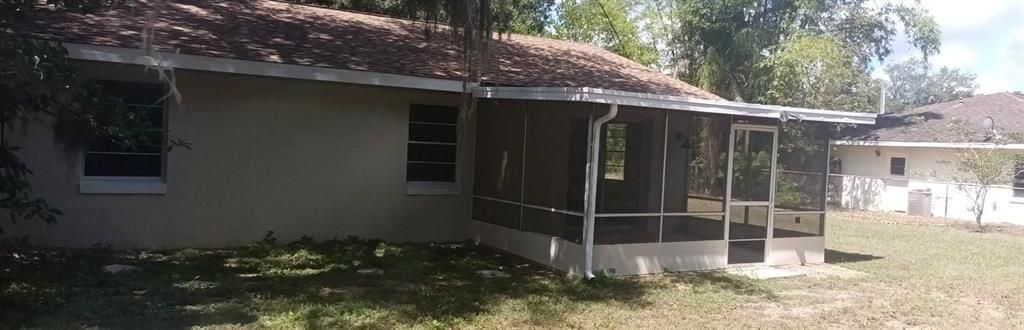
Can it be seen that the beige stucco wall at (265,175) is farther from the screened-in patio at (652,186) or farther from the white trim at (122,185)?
the screened-in patio at (652,186)

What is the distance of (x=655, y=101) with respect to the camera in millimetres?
8734

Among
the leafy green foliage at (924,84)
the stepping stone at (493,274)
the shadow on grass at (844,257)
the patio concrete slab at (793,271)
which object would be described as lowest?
the stepping stone at (493,274)

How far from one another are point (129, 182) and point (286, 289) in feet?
10.5

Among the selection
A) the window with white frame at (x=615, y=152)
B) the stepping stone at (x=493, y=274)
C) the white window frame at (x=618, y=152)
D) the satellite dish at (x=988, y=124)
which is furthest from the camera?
the satellite dish at (x=988, y=124)

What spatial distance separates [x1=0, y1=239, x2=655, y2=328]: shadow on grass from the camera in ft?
20.6

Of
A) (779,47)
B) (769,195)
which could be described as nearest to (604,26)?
(779,47)

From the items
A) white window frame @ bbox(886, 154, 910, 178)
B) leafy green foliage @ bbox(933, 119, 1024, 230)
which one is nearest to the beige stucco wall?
leafy green foliage @ bbox(933, 119, 1024, 230)

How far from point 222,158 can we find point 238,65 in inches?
61.1

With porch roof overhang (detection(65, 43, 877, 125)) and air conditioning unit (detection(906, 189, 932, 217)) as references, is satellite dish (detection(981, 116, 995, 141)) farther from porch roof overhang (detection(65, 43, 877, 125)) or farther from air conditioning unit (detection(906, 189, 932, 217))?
porch roof overhang (detection(65, 43, 877, 125))

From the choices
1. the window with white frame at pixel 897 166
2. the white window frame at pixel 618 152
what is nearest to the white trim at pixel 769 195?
the white window frame at pixel 618 152

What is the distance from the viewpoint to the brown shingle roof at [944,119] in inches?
914

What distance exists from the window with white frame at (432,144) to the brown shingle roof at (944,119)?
1655 centimetres

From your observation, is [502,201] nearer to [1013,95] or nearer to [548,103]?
[548,103]

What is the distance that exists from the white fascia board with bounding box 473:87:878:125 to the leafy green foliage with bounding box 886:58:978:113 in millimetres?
65514
